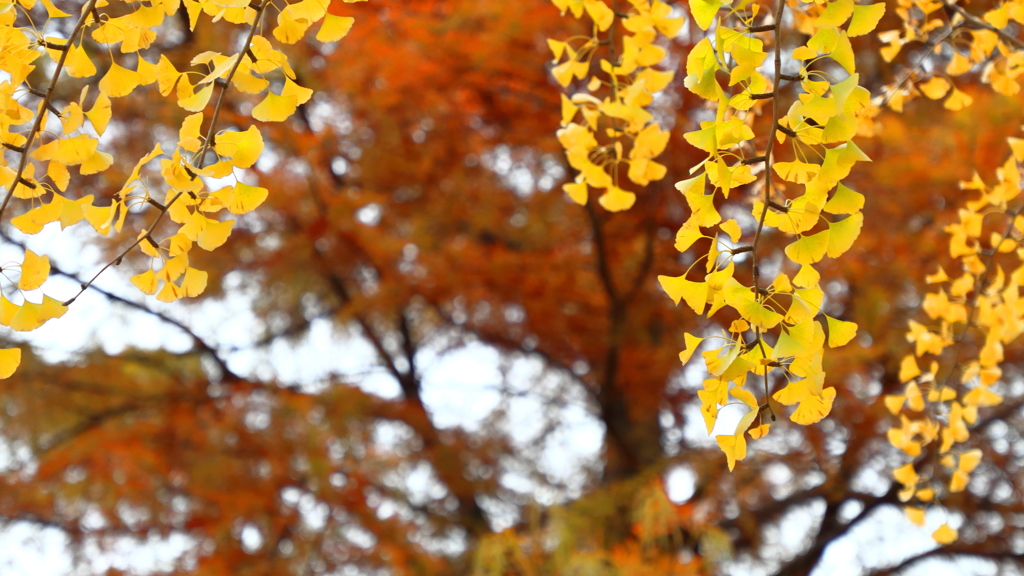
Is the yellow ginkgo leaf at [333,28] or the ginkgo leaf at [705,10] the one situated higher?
the yellow ginkgo leaf at [333,28]

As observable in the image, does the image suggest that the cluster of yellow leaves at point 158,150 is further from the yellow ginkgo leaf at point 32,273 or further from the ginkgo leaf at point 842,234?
the ginkgo leaf at point 842,234

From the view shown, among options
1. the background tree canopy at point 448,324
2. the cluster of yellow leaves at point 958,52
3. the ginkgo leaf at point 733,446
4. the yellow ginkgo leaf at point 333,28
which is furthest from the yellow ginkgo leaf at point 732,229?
→ the background tree canopy at point 448,324

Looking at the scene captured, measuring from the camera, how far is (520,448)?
10.5 ft

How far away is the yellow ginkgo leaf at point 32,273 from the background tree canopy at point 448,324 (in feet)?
5.41

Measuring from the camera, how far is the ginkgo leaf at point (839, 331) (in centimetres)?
42

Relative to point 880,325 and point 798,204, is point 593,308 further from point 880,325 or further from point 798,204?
point 798,204

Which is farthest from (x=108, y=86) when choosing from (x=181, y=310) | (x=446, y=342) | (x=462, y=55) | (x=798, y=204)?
(x=446, y=342)

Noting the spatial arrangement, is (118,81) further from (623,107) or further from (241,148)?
(623,107)

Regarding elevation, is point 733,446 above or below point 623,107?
below


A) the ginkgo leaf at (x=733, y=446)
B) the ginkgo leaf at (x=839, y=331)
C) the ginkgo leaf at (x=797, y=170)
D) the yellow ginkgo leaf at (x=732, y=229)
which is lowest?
the ginkgo leaf at (x=733, y=446)

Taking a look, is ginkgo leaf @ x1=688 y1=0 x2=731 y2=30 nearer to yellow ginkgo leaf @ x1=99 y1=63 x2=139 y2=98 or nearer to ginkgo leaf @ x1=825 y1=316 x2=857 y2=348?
ginkgo leaf @ x1=825 y1=316 x2=857 y2=348

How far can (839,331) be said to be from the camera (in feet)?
1.41

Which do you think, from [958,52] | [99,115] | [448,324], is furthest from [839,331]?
[448,324]

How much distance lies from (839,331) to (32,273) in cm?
42
